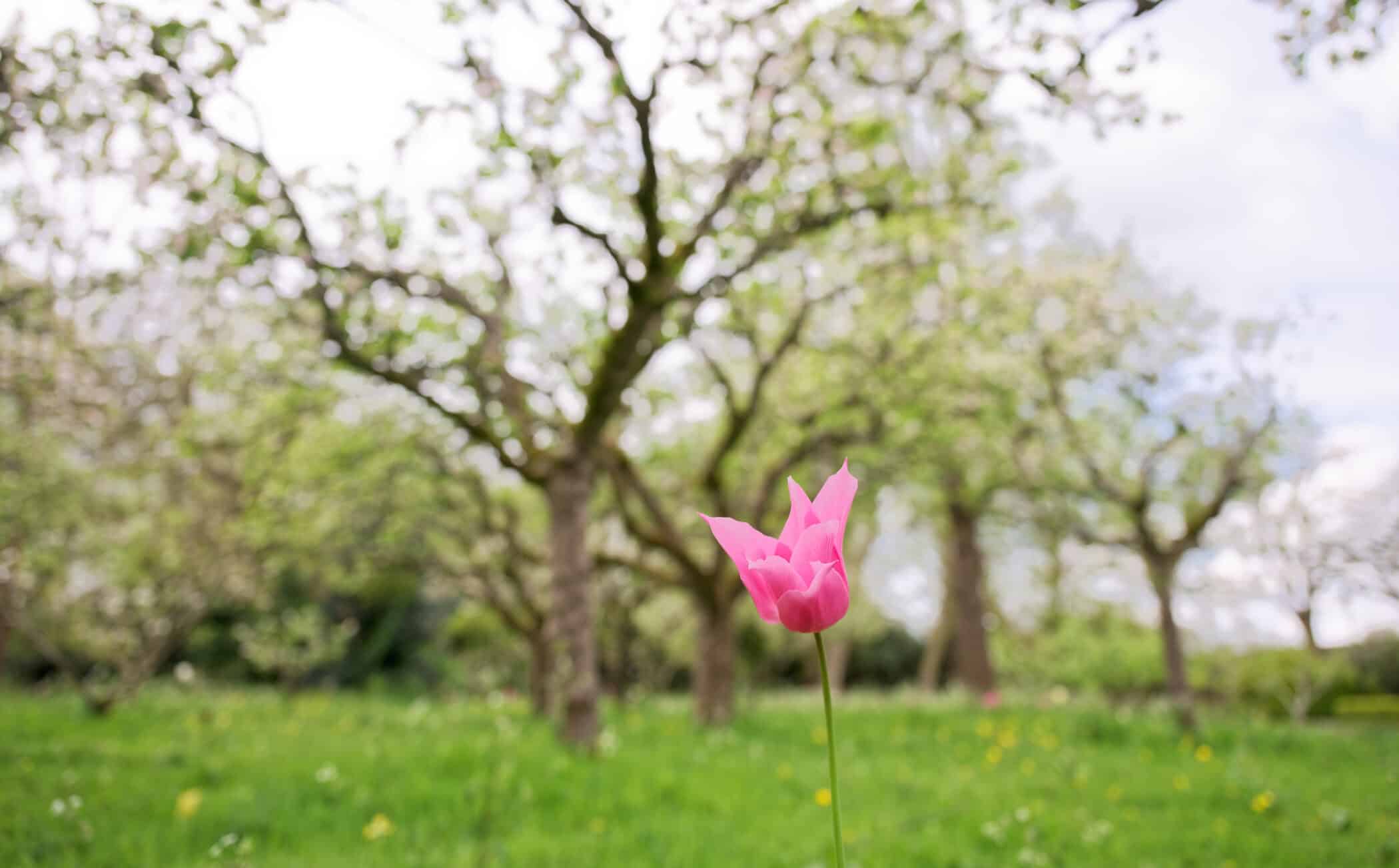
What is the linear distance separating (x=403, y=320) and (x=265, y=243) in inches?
75.8

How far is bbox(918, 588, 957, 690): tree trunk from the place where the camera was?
24062 mm

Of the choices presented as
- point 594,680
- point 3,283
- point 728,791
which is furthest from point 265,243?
point 728,791

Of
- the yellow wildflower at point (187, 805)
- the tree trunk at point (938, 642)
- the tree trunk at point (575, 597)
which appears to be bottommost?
the tree trunk at point (938, 642)

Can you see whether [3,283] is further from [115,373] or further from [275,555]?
[275,555]

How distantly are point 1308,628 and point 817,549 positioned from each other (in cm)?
2131

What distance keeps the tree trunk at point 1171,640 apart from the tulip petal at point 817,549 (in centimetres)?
1041

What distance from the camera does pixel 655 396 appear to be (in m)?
9.55

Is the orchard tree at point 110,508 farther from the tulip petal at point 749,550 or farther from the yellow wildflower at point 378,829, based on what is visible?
the tulip petal at point 749,550

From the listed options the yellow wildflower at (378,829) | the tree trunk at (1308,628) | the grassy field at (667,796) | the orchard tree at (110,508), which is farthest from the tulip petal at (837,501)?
the tree trunk at (1308,628)

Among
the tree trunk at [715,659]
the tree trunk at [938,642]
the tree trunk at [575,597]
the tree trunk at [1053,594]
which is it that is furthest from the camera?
the tree trunk at [938,642]

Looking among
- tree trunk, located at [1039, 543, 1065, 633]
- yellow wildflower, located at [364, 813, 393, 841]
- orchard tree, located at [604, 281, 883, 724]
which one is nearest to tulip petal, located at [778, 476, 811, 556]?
yellow wildflower, located at [364, 813, 393, 841]

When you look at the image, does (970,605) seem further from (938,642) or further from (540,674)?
(938,642)

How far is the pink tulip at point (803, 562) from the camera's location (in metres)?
1.58

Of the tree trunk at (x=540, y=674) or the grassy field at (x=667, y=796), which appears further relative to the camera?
the tree trunk at (x=540, y=674)
